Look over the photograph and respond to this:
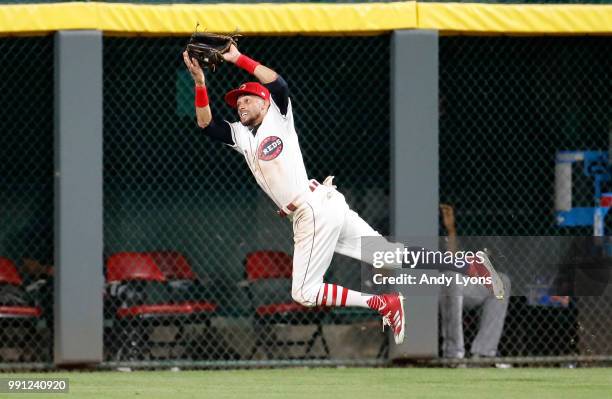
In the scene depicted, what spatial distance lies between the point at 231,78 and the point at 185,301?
200 cm

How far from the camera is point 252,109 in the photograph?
9.10 meters

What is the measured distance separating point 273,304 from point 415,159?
180 cm

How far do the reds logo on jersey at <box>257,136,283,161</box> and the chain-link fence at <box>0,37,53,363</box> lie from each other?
3058 mm

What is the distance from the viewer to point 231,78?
11.9 m

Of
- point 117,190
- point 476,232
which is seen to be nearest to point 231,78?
point 117,190

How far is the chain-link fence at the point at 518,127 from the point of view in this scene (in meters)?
12.0

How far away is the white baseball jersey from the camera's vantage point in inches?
354

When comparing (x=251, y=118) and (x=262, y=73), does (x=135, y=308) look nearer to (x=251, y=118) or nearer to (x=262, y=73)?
(x=251, y=118)

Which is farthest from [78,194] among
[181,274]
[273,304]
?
[273,304]

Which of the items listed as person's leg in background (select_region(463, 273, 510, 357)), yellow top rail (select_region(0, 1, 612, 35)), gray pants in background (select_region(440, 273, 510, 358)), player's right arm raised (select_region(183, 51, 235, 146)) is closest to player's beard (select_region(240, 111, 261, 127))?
player's right arm raised (select_region(183, 51, 235, 146))

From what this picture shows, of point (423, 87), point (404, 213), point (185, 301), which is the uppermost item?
point (423, 87)

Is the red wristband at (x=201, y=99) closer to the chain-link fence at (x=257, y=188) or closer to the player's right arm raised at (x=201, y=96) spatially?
the player's right arm raised at (x=201, y=96)

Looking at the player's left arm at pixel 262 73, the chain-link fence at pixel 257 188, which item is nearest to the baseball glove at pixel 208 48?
the player's left arm at pixel 262 73

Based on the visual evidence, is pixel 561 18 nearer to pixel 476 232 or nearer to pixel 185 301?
pixel 476 232
